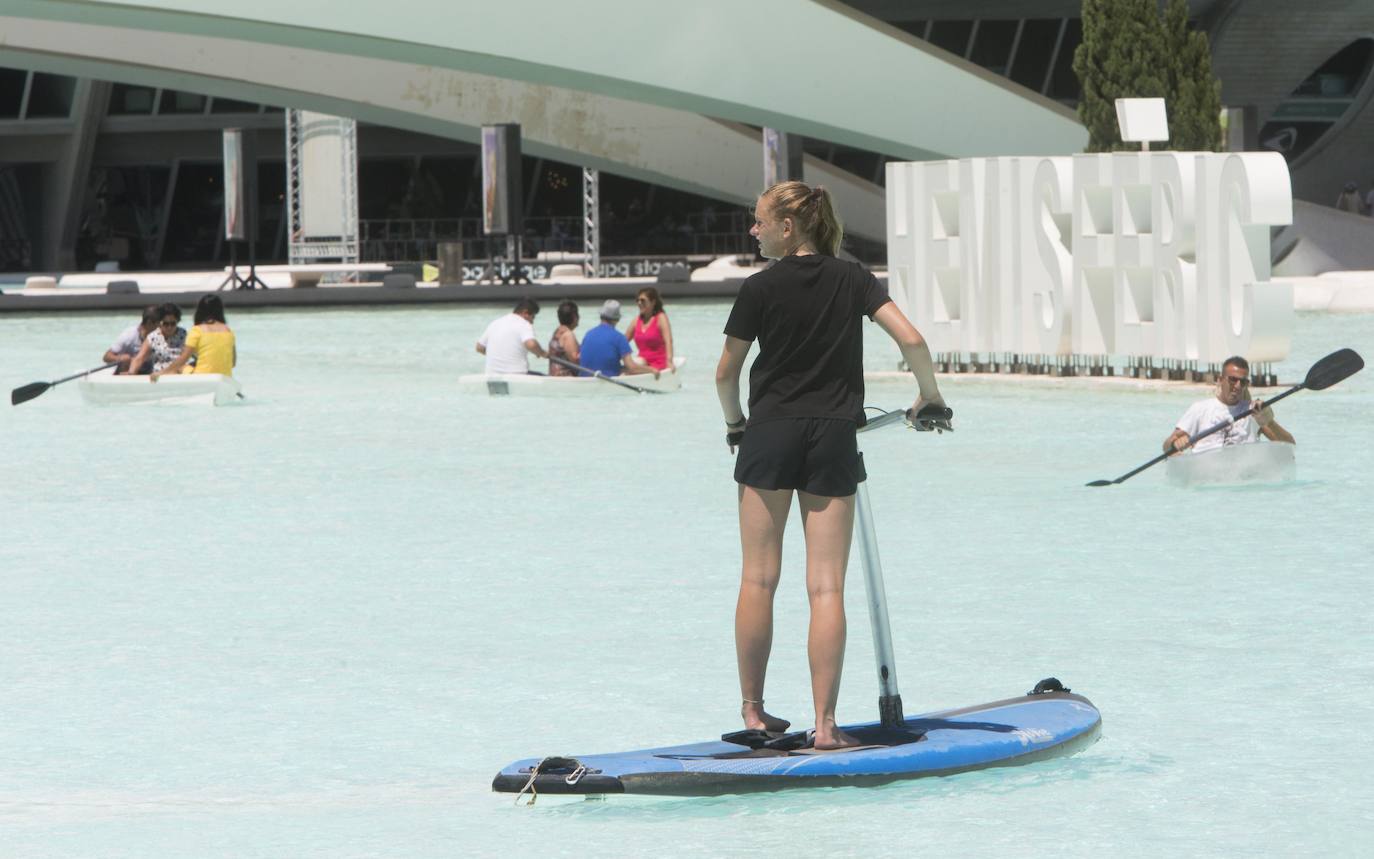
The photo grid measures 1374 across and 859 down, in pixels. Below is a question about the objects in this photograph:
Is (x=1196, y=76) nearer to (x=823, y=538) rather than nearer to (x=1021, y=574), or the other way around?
(x=1021, y=574)

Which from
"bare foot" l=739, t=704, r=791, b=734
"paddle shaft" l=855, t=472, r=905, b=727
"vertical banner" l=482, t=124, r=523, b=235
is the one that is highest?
"vertical banner" l=482, t=124, r=523, b=235

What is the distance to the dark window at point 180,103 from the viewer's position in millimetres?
55719

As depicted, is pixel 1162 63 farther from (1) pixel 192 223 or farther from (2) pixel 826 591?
(1) pixel 192 223

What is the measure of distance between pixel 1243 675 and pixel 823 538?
258 centimetres

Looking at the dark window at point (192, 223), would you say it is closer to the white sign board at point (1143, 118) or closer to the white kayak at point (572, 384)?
the white kayak at point (572, 384)

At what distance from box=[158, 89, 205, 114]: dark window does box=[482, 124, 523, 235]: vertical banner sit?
2000 centimetres

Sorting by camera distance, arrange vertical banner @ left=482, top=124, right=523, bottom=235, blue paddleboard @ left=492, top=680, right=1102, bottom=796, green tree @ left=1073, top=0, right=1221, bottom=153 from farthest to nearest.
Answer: vertical banner @ left=482, top=124, right=523, bottom=235
green tree @ left=1073, top=0, right=1221, bottom=153
blue paddleboard @ left=492, top=680, right=1102, bottom=796

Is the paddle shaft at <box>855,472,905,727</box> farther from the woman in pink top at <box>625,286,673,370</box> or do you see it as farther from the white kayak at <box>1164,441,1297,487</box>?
the woman in pink top at <box>625,286,673,370</box>

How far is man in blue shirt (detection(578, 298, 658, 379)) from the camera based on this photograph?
69.2 feet

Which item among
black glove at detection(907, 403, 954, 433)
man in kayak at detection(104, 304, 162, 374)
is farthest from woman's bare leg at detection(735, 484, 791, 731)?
man in kayak at detection(104, 304, 162, 374)

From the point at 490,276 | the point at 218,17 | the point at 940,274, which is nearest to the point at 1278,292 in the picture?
the point at 940,274

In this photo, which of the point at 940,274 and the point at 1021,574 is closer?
the point at 1021,574

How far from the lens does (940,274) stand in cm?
2325

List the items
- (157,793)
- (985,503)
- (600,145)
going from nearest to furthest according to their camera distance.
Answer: (157,793) < (985,503) < (600,145)
